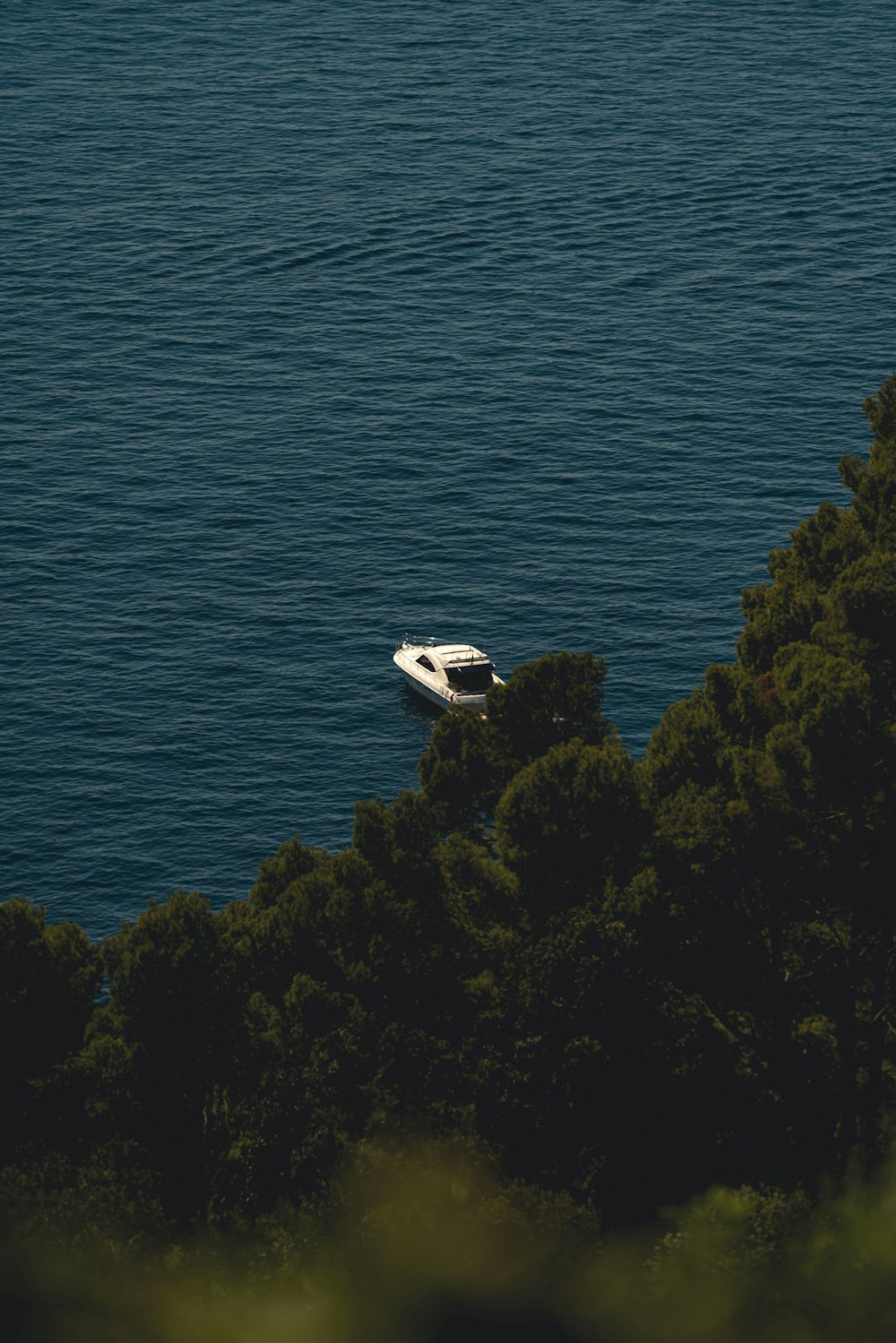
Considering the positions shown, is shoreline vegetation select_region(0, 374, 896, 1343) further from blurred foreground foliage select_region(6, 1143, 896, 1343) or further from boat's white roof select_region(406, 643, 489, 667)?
boat's white roof select_region(406, 643, 489, 667)

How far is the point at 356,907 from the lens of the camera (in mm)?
46312

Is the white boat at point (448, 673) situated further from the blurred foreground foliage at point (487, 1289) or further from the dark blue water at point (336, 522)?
the blurred foreground foliage at point (487, 1289)

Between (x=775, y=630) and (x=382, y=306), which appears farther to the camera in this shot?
(x=382, y=306)

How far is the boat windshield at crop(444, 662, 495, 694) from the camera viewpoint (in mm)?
131875

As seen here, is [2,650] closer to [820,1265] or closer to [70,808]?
[70,808]

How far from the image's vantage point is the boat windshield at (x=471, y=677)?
132m

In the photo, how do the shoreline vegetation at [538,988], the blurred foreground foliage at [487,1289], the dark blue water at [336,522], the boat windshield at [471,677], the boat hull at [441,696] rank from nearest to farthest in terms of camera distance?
the blurred foreground foliage at [487,1289] < the shoreline vegetation at [538,988] < the dark blue water at [336,522] < the boat hull at [441,696] < the boat windshield at [471,677]

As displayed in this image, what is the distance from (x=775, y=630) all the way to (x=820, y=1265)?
47.0m

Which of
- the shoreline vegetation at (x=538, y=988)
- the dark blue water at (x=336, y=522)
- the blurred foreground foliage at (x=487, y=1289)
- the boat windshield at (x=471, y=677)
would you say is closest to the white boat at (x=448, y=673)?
the boat windshield at (x=471, y=677)

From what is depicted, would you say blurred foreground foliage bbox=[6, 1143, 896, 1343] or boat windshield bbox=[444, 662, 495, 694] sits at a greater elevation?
boat windshield bbox=[444, 662, 495, 694]

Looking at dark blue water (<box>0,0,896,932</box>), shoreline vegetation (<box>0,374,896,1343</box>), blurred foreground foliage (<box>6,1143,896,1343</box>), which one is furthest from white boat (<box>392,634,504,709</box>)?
blurred foreground foliage (<box>6,1143,896,1343</box>)

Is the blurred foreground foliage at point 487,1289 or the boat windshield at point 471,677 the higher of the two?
the boat windshield at point 471,677

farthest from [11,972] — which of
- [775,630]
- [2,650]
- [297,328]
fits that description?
[297,328]

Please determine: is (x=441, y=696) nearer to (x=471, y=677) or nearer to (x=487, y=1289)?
(x=471, y=677)
